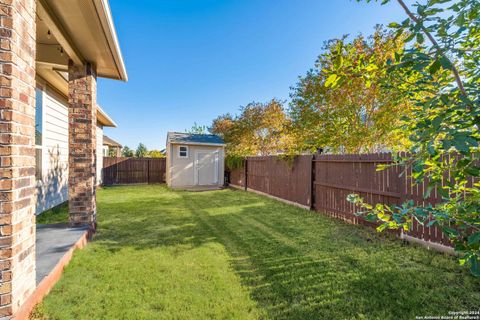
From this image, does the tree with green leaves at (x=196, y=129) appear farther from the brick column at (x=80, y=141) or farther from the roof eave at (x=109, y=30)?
the brick column at (x=80, y=141)

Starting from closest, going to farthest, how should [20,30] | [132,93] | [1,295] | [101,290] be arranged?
[1,295] < [20,30] < [101,290] < [132,93]

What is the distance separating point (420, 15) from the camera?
1214 mm

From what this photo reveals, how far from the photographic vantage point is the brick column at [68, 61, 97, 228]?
402 cm

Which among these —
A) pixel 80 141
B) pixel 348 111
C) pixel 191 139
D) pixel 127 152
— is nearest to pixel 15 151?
pixel 80 141

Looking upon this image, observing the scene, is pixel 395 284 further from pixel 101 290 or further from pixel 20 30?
pixel 20 30

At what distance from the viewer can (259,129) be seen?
18.1 meters

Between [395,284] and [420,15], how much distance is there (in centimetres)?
278

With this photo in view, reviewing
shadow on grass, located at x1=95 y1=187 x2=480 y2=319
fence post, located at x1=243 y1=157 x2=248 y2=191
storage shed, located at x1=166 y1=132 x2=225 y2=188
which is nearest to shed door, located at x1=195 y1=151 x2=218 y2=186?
storage shed, located at x1=166 y1=132 x2=225 y2=188

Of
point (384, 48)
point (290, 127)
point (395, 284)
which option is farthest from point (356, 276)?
point (290, 127)

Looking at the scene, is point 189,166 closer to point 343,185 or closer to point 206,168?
point 206,168

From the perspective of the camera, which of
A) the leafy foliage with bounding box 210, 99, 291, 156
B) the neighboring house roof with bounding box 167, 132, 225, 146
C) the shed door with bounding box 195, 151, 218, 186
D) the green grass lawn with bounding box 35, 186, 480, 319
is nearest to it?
the green grass lawn with bounding box 35, 186, 480, 319

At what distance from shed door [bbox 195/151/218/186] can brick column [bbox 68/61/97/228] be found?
9.42 metres

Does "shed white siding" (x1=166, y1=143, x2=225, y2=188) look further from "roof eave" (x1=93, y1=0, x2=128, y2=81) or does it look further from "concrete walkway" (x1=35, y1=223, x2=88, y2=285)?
"roof eave" (x1=93, y1=0, x2=128, y2=81)

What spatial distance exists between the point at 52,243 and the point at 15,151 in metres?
2.34
